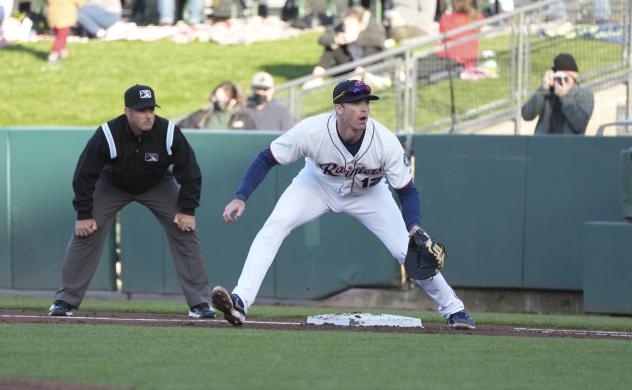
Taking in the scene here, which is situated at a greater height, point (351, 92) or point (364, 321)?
point (351, 92)

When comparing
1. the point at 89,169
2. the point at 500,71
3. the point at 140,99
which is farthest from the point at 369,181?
the point at 500,71

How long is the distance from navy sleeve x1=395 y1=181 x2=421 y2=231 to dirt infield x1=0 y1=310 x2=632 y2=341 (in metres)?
0.85

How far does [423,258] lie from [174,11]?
62.1ft

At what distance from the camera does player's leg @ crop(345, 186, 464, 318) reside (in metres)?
9.97

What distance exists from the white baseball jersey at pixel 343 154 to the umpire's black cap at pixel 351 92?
27 centimetres

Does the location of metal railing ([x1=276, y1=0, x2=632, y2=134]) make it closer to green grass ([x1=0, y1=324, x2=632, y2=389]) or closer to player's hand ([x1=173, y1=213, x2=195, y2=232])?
player's hand ([x1=173, y1=213, x2=195, y2=232])

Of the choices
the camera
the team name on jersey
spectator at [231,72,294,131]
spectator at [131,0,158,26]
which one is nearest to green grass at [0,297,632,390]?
A: the team name on jersey

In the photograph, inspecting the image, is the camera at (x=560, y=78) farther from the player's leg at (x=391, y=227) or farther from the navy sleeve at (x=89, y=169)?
the navy sleeve at (x=89, y=169)

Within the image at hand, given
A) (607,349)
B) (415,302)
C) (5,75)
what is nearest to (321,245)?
(415,302)

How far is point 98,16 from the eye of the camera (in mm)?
26844

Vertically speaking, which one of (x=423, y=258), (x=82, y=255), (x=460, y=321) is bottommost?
(x=460, y=321)

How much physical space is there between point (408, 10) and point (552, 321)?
1298cm

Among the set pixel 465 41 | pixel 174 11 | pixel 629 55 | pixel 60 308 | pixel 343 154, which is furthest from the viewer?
pixel 174 11

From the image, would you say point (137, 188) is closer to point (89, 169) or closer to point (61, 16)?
point (89, 169)
